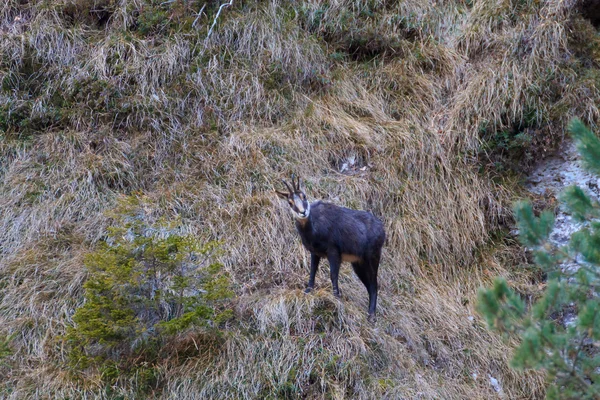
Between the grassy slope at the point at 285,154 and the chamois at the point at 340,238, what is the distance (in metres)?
0.29

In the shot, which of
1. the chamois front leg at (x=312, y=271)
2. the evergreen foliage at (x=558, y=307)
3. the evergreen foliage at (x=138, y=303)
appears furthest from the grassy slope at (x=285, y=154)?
the evergreen foliage at (x=558, y=307)

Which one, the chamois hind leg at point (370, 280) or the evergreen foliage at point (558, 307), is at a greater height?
the evergreen foliage at point (558, 307)

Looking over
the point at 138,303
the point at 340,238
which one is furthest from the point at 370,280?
the point at 138,303

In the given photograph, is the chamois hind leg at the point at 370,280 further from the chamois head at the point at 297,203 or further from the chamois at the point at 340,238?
the chamois head at the point at 297,203

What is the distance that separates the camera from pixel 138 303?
4941mm

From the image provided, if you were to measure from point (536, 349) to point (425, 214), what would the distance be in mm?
3861

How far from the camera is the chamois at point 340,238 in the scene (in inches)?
204

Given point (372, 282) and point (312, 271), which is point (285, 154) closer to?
point (312, 271)

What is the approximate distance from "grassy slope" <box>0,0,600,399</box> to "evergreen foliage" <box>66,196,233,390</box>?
0.22 metres

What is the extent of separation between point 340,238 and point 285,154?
74.1 inches

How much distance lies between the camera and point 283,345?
510 cm

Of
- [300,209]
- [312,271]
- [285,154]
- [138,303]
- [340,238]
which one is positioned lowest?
[285,154]

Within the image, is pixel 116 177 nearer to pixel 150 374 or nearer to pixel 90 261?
pixel 90 261

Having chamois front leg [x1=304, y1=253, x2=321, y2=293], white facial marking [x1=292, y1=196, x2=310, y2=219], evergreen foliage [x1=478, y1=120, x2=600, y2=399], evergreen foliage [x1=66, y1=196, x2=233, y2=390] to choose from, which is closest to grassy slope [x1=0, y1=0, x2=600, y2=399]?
chamois front leg [x1=304, y1=253, x2=321, y2=293]
